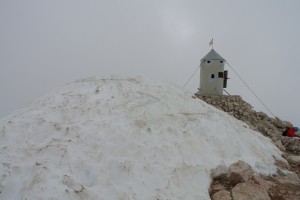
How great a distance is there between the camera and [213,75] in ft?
67.7

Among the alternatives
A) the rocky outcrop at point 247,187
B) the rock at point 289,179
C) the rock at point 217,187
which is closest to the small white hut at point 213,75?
the rock at point 289,179

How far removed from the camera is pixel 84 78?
11461 mm

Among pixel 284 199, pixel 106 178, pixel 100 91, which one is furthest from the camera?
pixel 100 91

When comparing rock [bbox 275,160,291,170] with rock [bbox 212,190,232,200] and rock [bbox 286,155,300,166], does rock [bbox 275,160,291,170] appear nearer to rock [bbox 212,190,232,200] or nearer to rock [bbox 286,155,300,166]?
rock [bbox 286,155,300,166]

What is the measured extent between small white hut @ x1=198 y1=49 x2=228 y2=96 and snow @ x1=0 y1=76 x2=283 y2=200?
952 cm

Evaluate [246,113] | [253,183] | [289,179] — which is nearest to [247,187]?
[253,183]

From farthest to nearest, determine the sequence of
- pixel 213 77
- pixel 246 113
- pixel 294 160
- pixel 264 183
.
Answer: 1. pixel 213 77
2. pixel 246 113
3. pixel 294 160
4. pixel 264 183

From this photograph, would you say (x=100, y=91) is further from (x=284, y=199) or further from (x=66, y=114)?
(x=284, y=199)

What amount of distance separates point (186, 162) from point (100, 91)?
4104 mm

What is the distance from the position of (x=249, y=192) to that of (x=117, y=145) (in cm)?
374

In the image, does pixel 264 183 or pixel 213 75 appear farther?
pixel 213 75

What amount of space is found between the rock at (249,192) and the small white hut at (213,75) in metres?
→ 13.4

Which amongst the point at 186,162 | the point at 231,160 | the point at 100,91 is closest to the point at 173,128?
the point at 186,162

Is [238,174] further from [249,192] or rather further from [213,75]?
[213,75]
